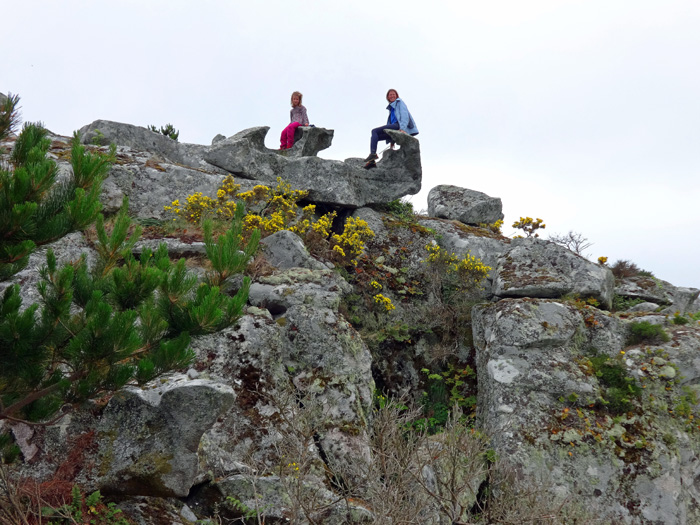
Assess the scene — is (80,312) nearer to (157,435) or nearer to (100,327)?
(100,327)

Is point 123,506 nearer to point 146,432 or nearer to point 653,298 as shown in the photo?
point 146,432

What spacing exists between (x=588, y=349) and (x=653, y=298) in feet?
11.2

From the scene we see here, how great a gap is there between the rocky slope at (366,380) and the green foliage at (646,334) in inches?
1.5

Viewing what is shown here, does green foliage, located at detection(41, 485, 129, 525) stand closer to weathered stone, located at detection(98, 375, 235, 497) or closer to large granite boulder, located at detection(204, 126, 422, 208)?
weathered stone, located at detection(98, 375, 235, 497)

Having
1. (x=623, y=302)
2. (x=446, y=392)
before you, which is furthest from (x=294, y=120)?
(x=623, y=302)

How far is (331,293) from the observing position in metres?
8.06

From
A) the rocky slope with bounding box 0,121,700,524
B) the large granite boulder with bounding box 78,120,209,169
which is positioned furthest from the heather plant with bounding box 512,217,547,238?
the large granite boulder with bounding box 78,120,209,169

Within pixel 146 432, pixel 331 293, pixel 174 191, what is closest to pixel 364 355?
pixel 331 293

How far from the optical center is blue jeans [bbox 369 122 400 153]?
13.7m

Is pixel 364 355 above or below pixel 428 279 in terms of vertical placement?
below

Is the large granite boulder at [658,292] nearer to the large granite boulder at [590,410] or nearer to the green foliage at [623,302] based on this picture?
the green foliage at [623,302]

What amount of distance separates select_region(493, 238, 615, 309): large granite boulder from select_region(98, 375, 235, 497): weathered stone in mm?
6322

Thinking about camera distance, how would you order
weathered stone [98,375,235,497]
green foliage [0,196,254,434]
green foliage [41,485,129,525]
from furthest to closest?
1. weathered stone [98,375,235,497]
2. green foliage [41,485,129,525]
3. green foliage [0,196,254,434]

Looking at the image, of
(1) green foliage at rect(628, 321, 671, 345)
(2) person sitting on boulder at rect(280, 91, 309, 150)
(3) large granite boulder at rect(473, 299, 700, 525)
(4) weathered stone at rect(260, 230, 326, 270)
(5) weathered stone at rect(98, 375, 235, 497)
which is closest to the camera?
(5) weathered stone at rect(98, 375, 235, 497)
